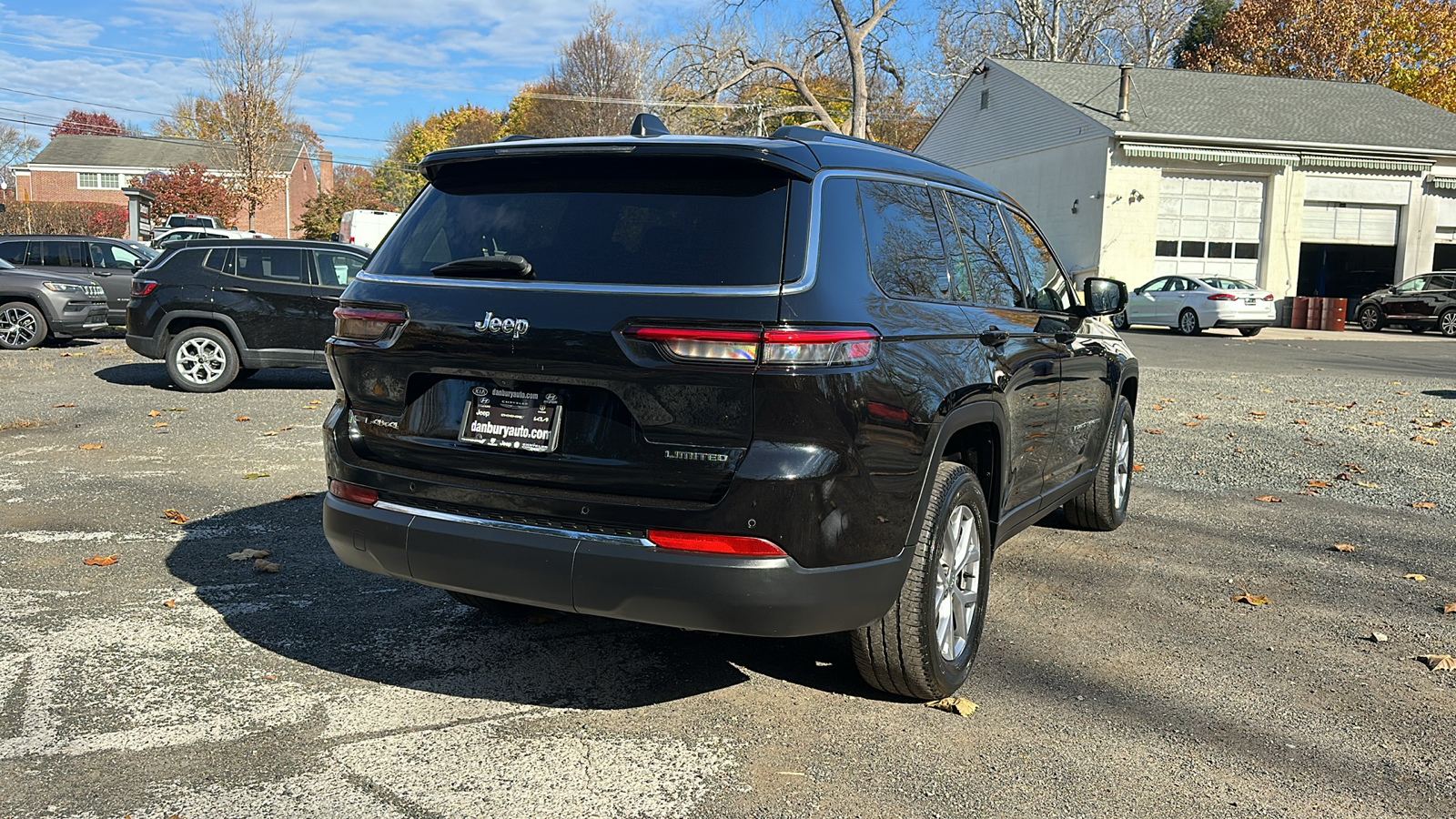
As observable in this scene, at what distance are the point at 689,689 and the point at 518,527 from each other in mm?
1022

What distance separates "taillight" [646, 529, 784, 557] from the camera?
3150mm

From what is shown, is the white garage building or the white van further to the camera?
the white van

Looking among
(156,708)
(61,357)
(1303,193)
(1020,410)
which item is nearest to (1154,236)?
(1303,193)

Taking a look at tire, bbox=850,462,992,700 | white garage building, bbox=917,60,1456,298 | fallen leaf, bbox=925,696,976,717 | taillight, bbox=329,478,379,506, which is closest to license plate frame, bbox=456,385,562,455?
taillight, bbox=329,478,379,506

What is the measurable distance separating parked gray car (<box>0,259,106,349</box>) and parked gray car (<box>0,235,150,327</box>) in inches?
28.4

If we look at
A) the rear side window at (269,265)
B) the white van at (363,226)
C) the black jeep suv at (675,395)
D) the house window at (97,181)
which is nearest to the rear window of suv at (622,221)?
the black jeep suv at (675,395)

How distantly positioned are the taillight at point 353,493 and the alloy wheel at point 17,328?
51.9 ft

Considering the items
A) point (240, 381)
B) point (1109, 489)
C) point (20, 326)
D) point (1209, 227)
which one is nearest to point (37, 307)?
point (20, 326)

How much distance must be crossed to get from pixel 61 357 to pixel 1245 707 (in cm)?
1613

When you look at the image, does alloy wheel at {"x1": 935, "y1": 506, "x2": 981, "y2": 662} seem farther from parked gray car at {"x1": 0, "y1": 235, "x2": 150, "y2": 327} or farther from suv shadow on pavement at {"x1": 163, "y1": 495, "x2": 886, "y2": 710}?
parked gray car at {"x1": 0, "y1": 235, "x2": 150, "y2": 327}

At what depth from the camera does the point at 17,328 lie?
1667 centimetres

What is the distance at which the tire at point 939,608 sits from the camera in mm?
3627

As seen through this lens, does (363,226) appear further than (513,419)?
Result: Yes

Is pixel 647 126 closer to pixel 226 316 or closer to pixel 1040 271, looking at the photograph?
pixel 1040 271
